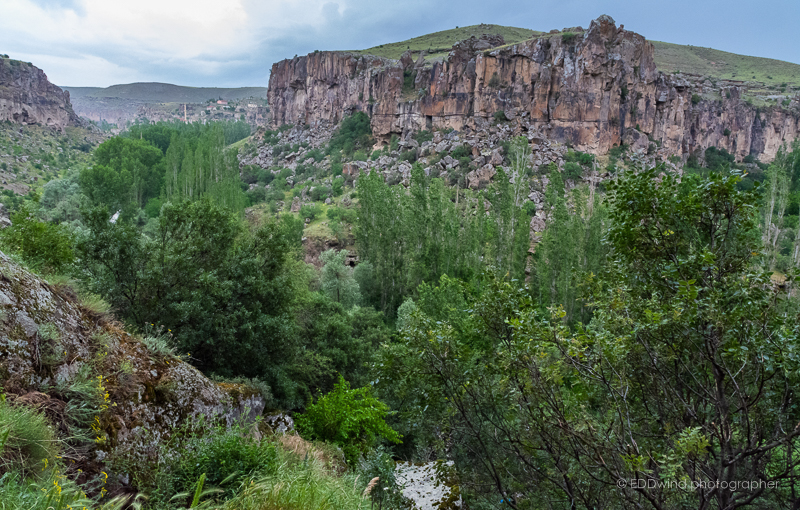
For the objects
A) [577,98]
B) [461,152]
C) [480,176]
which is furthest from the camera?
[461,152]

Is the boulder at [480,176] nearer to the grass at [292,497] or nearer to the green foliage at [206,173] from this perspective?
the green foliage at [206,173]

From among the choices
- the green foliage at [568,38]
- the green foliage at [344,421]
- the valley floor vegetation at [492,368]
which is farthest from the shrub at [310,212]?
the green foliage at [568,38]

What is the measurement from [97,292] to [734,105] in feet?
283

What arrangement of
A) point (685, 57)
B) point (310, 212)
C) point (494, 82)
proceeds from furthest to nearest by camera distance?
point (685, 57) → point (494, 82) → point (310, 212)

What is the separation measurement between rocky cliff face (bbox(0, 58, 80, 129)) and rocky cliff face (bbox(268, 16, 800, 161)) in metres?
65.6

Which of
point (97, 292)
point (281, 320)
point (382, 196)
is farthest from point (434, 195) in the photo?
point (97, 292)

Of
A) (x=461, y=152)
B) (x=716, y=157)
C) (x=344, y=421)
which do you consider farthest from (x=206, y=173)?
(x=716, y=157)

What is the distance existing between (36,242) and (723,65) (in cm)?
14472

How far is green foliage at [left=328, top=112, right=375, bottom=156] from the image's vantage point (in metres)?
73.7

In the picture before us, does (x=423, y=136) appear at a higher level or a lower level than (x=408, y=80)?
lower

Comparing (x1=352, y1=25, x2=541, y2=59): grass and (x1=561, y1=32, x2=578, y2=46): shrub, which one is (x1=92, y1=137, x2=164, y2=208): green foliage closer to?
(x1=561, y1=32, x2=578, y2=46): shrub

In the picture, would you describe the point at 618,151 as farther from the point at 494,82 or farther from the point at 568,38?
the point at 494,82

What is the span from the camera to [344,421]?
10594 millimetres

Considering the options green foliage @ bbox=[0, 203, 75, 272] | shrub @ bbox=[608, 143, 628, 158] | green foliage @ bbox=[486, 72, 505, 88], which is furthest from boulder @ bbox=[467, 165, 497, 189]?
green foliage @ bbox=[0, 203, 75, 272]
